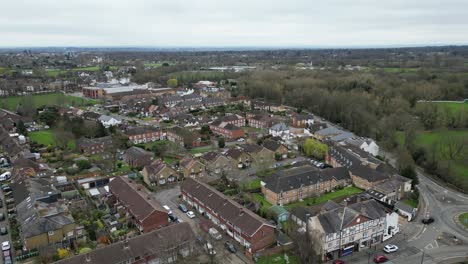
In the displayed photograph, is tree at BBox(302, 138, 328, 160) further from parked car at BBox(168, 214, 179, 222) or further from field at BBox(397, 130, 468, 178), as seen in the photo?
parked car at BBox(168, 214, 179, 222)

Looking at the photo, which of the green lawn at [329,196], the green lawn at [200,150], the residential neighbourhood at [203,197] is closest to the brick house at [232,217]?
the residential neighbourhood at [203,197]

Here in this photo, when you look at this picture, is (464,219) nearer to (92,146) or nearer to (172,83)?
(92,146)

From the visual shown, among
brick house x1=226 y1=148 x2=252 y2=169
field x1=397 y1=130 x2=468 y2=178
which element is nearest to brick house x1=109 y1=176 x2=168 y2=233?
brick house x1=226 y1=148 x2=252 y2=169

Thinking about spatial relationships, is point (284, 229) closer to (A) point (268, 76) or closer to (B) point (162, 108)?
(B) point (162, 108)

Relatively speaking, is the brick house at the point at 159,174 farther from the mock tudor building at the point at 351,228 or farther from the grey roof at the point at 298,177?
the mock tudor building at the point at 351,228

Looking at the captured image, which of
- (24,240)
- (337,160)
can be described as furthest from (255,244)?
(337,160)

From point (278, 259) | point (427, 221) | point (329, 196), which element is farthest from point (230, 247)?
point (427, 221)
